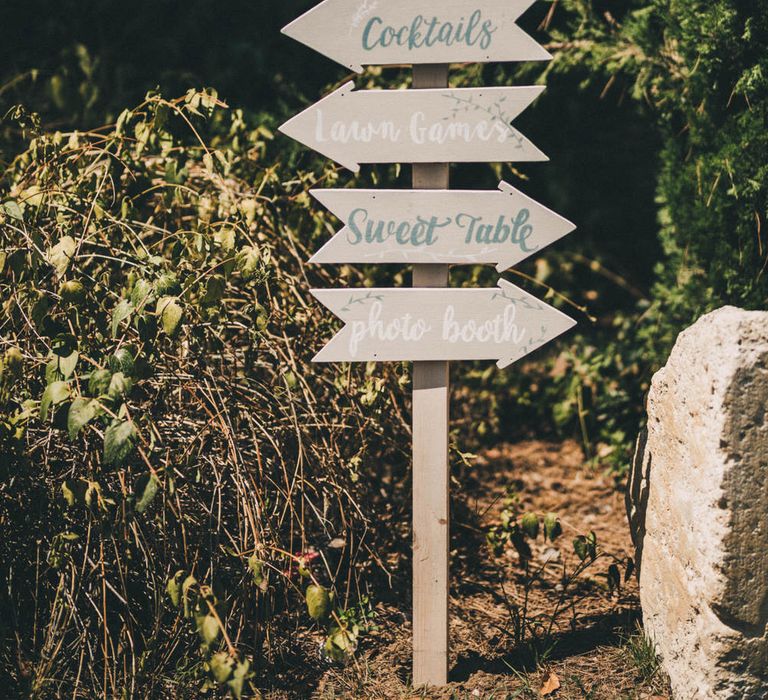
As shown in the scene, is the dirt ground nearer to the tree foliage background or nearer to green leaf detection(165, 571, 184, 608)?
the tree foliage background

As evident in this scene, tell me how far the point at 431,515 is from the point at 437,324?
575 millimetres

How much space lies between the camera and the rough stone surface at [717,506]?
219 cm

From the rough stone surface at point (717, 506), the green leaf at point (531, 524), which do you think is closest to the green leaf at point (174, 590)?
the green leaf at point (531, 524)

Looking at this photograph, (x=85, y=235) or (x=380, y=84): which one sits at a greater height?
(x=380, y=84)

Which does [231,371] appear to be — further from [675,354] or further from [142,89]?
[142,89]

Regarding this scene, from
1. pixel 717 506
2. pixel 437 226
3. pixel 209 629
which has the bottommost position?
pixel 209 629

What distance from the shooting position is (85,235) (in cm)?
269

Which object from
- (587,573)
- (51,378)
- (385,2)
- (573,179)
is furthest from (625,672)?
→ (573,179)

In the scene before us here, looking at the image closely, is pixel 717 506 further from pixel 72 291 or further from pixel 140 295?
pixel 72 291

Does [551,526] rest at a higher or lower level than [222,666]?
higher

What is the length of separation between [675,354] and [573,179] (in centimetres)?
347

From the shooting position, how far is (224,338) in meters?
3.31

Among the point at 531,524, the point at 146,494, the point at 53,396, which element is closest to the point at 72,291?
the point at 53,396

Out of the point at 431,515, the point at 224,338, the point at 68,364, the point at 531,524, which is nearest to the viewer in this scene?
the point at 68,364
